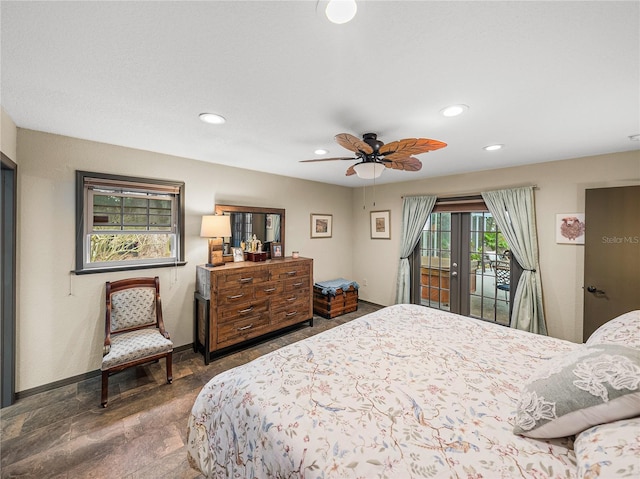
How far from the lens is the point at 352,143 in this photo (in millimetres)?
1945

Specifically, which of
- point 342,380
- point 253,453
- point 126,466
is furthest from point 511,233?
point 126,466

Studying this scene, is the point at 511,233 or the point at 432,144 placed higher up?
the point at 432,144

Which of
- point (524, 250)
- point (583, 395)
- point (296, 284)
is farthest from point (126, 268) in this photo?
point (524, 250)

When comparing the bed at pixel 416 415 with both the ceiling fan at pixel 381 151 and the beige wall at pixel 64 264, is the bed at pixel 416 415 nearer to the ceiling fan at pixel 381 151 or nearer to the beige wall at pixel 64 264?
the ceiling fan at pixel 381 151

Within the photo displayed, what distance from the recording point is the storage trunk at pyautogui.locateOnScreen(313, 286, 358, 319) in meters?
4.48

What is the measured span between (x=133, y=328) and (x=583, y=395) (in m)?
3.61

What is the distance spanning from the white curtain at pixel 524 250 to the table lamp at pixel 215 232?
12.6ft

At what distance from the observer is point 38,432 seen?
6.51 feet

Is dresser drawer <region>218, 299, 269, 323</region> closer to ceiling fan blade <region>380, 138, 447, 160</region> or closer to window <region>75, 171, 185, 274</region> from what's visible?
window <region>75, 171, 185, 274</region>

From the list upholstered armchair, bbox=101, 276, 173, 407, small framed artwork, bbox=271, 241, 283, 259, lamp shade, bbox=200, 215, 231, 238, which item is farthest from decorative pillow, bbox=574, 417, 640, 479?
small framed artwork, bbox=271, 241, 283, 259

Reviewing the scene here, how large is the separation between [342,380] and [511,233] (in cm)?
348

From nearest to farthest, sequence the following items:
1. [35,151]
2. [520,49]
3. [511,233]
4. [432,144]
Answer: [520,49] < [432,144] < [35,151] < [511,233]

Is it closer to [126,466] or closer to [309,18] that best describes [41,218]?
[126,466]

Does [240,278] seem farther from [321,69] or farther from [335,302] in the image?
[321,69]
